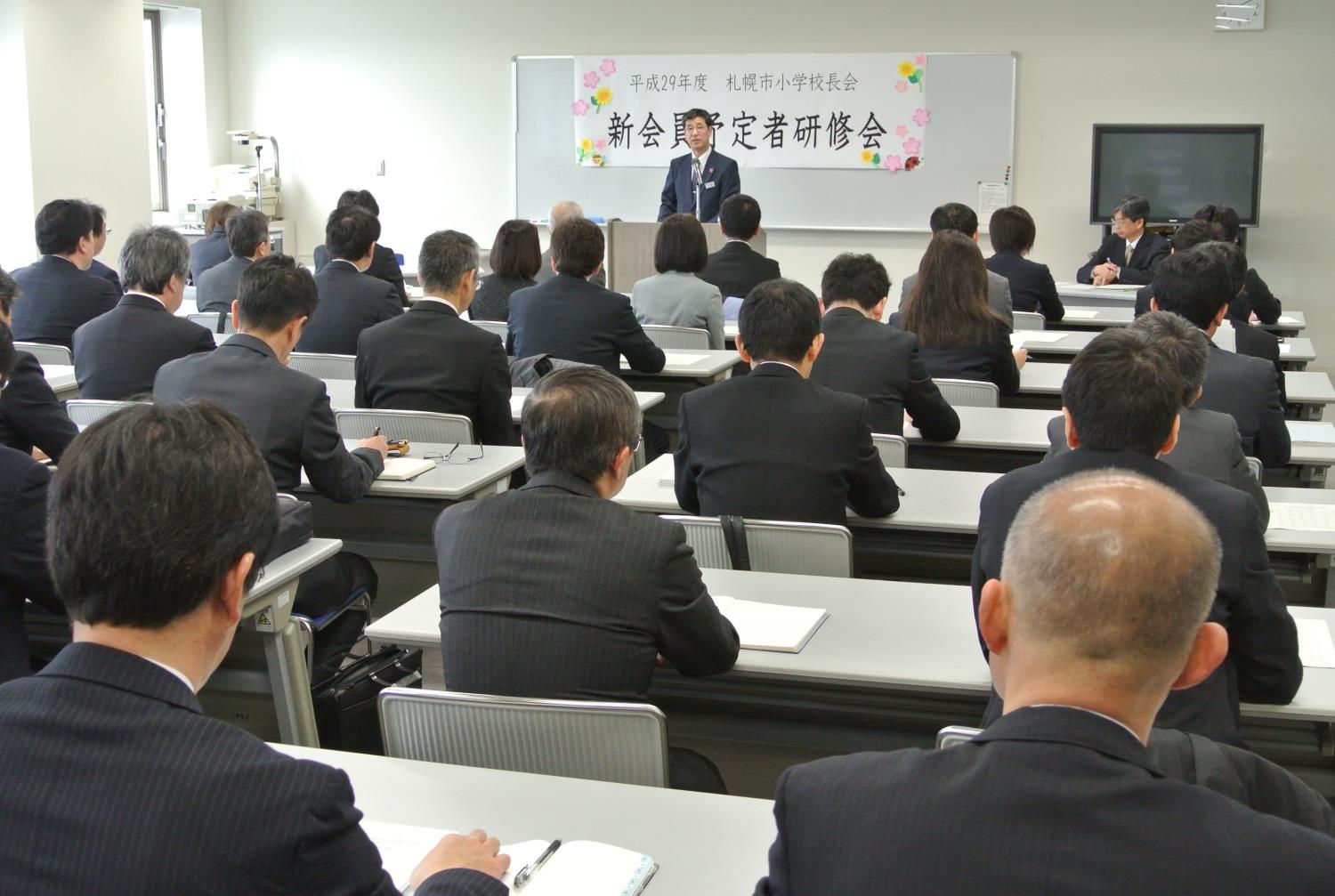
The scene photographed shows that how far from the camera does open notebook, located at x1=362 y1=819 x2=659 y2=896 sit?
1.65 m

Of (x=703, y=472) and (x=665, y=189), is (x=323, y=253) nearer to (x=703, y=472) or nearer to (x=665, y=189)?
(x=665, y=189)

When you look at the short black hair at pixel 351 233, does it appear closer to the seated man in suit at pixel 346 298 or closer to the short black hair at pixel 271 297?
the seated man in suit at pixel 346 298

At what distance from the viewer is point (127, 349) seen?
15.2 ft

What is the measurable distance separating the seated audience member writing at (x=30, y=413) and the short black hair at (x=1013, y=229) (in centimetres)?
462

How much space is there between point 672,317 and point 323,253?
2.29 meters

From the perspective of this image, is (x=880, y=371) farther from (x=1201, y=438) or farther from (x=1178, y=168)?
(x=1178, y=168)

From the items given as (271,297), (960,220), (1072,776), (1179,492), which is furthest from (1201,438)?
(960,220)

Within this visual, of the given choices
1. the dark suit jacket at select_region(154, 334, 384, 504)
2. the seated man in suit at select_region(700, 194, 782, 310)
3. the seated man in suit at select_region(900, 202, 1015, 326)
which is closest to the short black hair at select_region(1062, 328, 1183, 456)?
the dark suit jacket at select_region(154, 334, 384, 504)

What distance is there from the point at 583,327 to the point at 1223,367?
2427mm

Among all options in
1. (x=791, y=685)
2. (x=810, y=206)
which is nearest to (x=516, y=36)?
(x=810, y=206)

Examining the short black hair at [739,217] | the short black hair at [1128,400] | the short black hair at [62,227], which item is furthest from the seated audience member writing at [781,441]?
the short black hair at [62,227]

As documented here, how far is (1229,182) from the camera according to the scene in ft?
29.5

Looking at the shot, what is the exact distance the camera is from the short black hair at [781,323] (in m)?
3.39

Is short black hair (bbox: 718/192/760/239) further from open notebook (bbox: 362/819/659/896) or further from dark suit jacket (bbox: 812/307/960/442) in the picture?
open notebook (bbox: 362/819/659/896)
